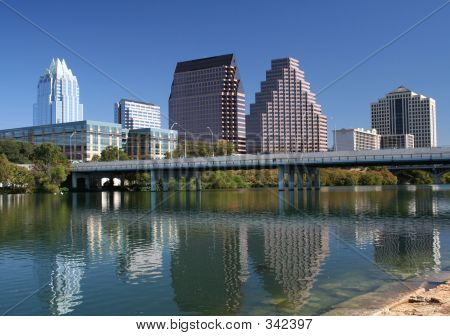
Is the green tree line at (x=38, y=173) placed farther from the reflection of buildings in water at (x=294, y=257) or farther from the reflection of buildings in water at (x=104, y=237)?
the reflection of buildings in water at (x=294, y=257)

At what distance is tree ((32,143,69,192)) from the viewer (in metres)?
139

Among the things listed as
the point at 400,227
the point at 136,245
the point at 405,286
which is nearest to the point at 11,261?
the point at 136,245

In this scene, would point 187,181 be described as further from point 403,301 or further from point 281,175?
point 403,301

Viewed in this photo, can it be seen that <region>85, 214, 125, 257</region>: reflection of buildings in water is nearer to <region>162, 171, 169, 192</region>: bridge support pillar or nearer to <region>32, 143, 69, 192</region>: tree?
<region>32, 143, 69, 192</region>: tree

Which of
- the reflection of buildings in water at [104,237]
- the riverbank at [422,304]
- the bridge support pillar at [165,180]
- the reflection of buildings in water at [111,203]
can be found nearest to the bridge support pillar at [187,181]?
the bridge support pillar at [165,180]

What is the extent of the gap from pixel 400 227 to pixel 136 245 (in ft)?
82.3

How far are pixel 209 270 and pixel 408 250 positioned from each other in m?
14.5

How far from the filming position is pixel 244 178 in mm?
178750

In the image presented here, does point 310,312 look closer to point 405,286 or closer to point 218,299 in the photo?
point 218,299

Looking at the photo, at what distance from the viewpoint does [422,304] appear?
1877 cm

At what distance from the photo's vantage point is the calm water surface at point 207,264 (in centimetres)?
2084

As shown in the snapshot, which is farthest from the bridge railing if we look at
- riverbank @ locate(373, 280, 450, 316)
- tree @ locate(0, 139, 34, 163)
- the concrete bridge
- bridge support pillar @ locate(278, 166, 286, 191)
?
riverbank @ locate(373, 280, 450, 316)

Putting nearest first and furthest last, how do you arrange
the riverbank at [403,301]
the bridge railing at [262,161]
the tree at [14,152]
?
the riverbank at [403,301], the bridge railing at [262,161], the tree at [14,152]

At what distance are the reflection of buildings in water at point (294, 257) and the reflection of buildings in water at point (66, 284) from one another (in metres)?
8.90
